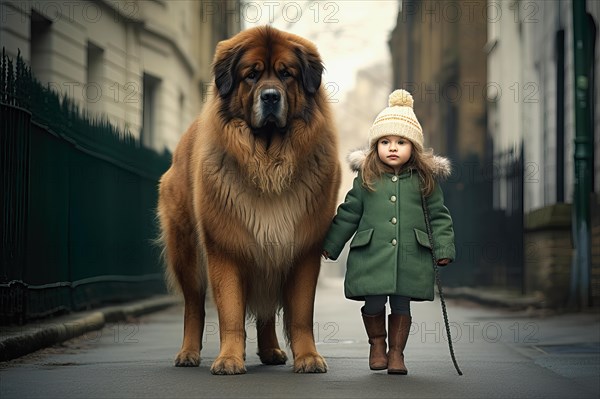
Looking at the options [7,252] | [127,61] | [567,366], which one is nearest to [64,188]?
[7,252]

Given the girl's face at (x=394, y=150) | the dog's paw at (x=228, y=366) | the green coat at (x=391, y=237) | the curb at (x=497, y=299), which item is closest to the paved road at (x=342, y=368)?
the dog's paw at (x=228, y=366)

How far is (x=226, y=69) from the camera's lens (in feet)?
21.1

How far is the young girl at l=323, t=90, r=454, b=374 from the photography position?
21.0ft

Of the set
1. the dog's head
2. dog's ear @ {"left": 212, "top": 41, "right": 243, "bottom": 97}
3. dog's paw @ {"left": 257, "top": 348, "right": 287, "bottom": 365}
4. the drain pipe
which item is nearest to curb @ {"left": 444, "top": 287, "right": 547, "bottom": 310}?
the drain pipe

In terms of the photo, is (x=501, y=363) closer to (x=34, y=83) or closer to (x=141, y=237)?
(x=34, y=83)

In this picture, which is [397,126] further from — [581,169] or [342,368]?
[581,169]

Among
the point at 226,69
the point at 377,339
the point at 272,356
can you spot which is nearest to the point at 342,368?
the point at 377,339

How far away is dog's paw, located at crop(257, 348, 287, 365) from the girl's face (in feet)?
4.66

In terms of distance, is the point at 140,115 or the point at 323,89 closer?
the point at 323,89

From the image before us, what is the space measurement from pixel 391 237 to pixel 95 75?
14.0m

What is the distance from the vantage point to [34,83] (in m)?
9.29

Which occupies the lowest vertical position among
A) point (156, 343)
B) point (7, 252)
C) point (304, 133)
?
point (156, 343)

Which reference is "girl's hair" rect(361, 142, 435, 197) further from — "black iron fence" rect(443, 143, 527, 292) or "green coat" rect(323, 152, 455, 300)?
"black iron fence" rect(443, 143, 527, 292)

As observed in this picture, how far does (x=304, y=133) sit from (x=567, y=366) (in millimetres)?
2271
